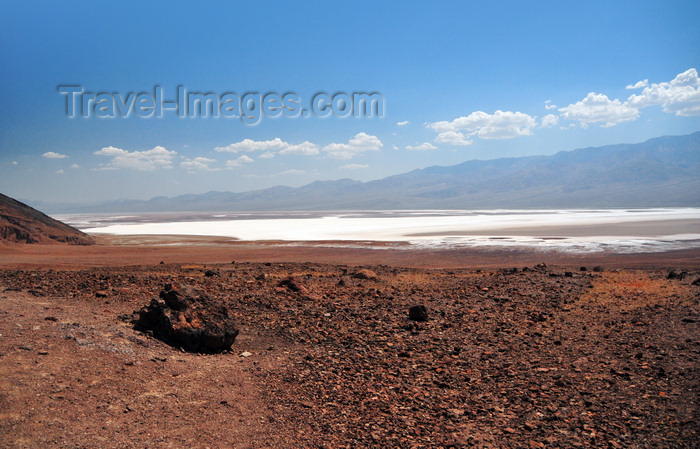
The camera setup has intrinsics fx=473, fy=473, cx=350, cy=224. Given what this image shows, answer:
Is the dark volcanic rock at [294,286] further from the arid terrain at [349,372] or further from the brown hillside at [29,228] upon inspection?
the brown hillside at [29,228]

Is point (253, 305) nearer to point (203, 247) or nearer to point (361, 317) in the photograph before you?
point (361, 317)

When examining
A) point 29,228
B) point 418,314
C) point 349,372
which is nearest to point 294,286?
point 418,314

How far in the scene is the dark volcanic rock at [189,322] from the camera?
6453mm

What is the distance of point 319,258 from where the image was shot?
25.5 meters

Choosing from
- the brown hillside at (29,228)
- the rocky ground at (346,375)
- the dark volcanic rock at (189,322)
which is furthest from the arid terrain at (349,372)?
the brown hillside at (29,228)

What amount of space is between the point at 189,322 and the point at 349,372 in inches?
93.1

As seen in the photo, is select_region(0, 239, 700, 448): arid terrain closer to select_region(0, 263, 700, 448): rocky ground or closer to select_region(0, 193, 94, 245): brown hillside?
select_region(0, 263, 700, 448): rocky ground

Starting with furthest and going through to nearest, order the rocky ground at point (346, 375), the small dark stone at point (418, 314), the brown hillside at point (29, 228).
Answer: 1. the brown hillside at point (29, 228)
2. the small dark stone at point (418, 314)
3. the rocky ground at point (346, 375)

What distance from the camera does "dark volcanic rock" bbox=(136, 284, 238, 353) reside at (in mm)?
6453

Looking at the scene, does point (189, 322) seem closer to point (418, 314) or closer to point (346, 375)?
point (346, 375)

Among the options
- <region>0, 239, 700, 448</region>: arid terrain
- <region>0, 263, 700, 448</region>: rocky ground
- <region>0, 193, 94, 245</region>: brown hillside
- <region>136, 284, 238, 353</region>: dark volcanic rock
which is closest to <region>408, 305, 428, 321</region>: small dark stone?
<region>0, 239, 700, 448</region>: arid terrain

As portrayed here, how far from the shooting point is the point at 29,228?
31641 mm

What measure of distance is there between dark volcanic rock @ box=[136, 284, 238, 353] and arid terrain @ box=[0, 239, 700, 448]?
23 centimetres

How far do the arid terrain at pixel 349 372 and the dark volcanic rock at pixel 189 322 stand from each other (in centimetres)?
23
